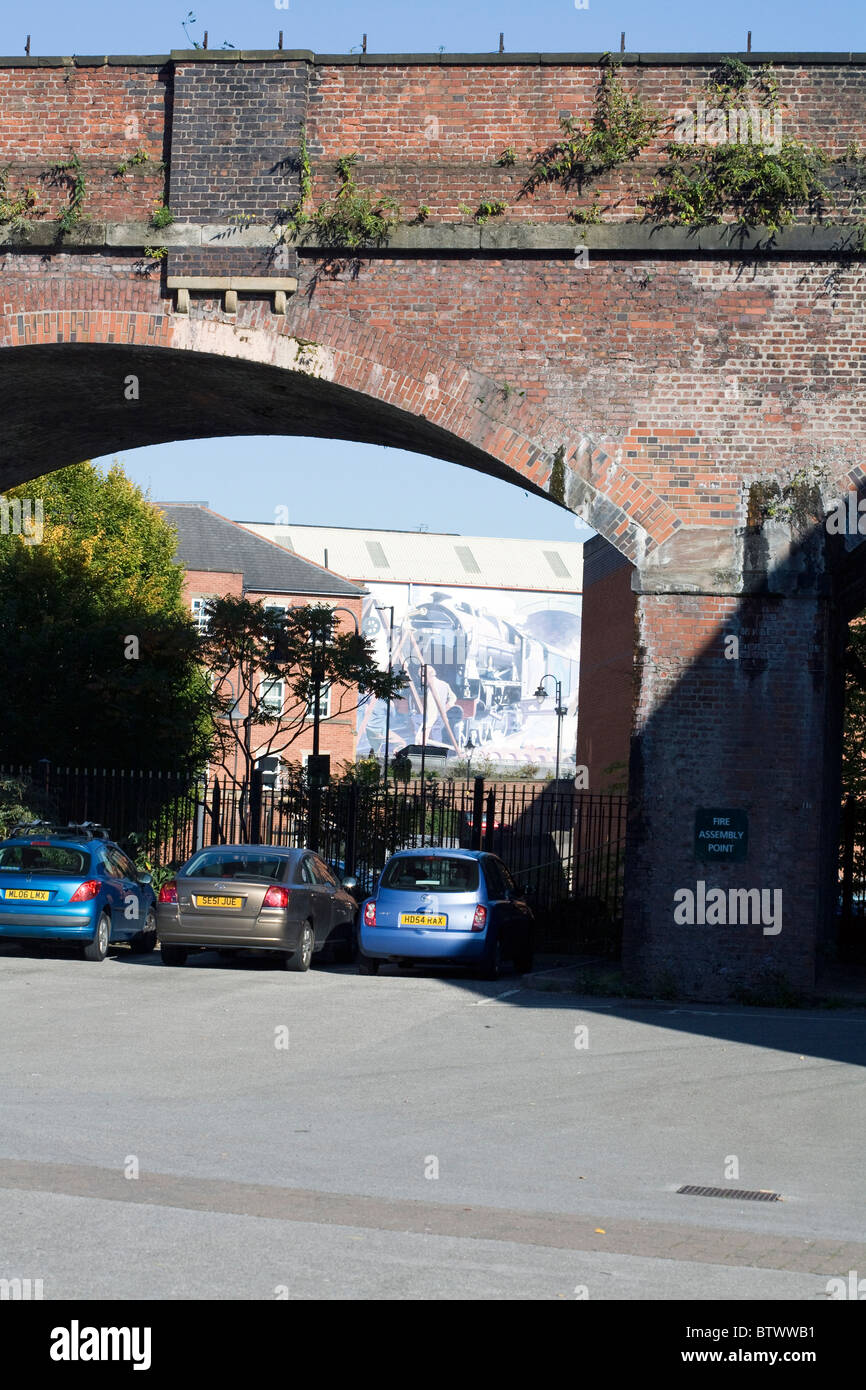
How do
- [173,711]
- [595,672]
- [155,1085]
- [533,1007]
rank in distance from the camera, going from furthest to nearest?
[595,672] → [173,711] → [533,1007] → [155,1085]

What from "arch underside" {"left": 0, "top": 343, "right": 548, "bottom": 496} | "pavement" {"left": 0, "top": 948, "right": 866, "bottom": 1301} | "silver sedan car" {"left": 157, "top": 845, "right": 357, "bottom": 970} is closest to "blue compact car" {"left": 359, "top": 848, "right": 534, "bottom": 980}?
"silver sedan car" {"left": 157, "top": 845, "right": 357, "bottom": 970}

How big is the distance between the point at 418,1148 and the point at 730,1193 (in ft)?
5.54

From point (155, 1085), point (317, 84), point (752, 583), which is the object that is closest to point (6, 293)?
point (317, 84)

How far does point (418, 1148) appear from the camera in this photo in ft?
26.9

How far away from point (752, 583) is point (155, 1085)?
347 inches

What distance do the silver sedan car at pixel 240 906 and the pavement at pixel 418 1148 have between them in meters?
2.14

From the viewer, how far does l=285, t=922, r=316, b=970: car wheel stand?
17547mm

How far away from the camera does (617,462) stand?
54.2 ft

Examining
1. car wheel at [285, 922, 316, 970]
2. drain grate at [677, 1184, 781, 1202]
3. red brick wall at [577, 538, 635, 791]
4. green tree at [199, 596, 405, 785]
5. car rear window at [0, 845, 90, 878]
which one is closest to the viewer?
drain grate at [677, 1184, 781, 1202]

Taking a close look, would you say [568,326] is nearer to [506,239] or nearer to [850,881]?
[506,239]

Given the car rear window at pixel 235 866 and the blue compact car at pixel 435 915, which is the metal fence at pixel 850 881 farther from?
the car rear window at pixel 235 866

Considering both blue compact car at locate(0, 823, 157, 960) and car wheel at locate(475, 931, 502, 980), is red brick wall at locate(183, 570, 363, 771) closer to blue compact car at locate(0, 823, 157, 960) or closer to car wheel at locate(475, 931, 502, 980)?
blue compact car at locate(0, 823, 157, 960)

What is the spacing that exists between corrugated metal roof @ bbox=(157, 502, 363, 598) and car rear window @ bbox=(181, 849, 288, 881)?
4842 centimetres

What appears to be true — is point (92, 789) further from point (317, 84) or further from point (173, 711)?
point (317, 84)
